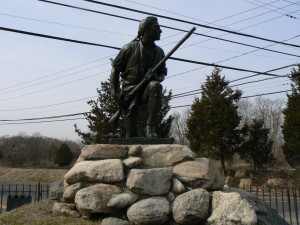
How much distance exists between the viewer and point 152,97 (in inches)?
241

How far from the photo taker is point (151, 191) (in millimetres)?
5230

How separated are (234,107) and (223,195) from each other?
1920cm

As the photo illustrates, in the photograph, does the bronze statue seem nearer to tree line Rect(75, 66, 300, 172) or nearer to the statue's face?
the statue's face

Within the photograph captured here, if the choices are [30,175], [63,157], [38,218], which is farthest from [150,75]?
[63,157]

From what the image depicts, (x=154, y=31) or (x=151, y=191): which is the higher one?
(x=154, y=31)

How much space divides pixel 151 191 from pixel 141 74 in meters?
2.00

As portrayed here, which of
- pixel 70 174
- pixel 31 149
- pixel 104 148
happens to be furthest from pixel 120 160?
pixel 31 149

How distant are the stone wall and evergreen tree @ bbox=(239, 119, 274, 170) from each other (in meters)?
19.9

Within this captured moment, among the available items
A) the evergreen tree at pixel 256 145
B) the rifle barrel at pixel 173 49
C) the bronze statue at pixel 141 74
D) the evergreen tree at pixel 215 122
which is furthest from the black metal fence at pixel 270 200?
the evergreen tree at pixel 256 145

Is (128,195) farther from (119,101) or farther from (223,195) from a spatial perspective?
(119,101)

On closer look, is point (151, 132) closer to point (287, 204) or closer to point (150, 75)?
point (150, 75)

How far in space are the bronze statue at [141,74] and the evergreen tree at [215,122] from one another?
17072 mm

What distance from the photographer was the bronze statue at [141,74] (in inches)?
244

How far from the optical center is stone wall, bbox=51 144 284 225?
16.2 feet
